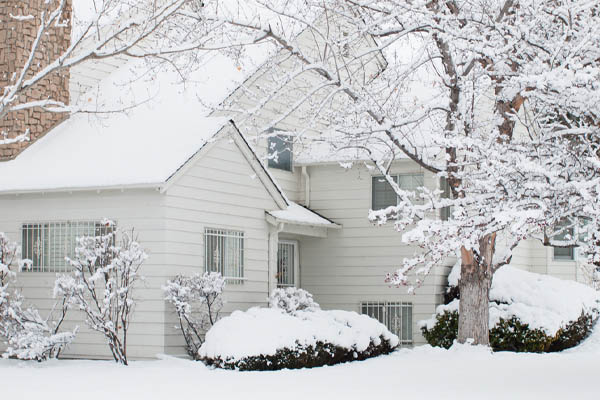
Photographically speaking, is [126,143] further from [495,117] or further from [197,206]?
[495,117]

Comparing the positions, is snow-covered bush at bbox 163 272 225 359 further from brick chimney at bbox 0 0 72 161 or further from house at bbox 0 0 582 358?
brick chimney at bbox 0 0 72 161

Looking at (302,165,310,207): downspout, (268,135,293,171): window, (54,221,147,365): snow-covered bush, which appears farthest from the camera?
(302,165,310,207): downspout

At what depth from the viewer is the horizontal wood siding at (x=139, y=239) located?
15.6m

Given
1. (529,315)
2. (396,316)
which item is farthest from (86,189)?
(529,315)

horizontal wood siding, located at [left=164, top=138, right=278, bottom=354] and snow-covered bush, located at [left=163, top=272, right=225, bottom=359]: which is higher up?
horizontal wood siding, located at [left=164, top=138, right=278, bottom=354]

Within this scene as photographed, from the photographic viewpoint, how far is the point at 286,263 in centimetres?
2062

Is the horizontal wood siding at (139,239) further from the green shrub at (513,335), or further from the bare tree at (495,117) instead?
the green shrub at (513,335)

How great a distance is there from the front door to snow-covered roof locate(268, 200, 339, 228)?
86cm

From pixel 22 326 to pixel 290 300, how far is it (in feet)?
16.6

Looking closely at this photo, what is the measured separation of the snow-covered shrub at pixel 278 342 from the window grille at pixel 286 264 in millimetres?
4460

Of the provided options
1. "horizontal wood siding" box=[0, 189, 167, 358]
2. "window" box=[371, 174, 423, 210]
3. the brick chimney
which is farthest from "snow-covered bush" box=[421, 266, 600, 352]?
the brick chimney

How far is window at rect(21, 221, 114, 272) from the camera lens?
16422 millimetres

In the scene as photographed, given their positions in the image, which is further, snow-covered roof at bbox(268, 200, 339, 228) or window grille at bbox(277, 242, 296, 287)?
window grille at bbox(277, 242, 296, 287)

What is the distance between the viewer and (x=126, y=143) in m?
17.1
